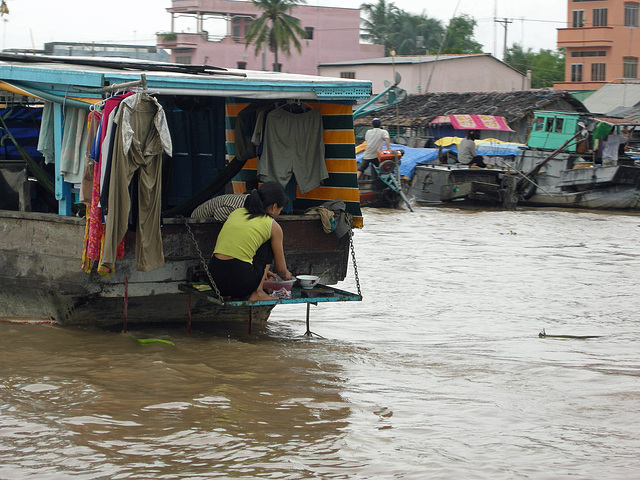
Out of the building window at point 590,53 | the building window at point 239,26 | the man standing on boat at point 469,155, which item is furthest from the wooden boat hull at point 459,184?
the building window at point 239,26

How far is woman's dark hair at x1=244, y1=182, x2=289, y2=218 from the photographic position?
629 cm

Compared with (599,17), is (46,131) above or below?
below

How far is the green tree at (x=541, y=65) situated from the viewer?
5366 centimetres

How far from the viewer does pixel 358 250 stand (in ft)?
43.6

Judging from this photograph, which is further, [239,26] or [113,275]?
[239,26]

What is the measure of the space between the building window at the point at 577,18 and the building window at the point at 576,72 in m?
2.10

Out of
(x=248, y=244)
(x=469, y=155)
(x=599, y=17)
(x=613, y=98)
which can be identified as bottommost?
(x=248, y=244)

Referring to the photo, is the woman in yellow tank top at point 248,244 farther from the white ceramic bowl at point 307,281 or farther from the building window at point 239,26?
the building window at point 239,26

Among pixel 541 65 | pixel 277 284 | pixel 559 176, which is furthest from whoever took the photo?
pixel 541 65

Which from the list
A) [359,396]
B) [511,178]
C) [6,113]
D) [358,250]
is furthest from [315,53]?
[359,396]

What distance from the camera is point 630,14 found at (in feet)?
140

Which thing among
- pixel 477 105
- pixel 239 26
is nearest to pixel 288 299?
pixel 477 105

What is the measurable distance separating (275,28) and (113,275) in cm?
4069

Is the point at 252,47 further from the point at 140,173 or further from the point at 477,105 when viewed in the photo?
the point at 140,173
